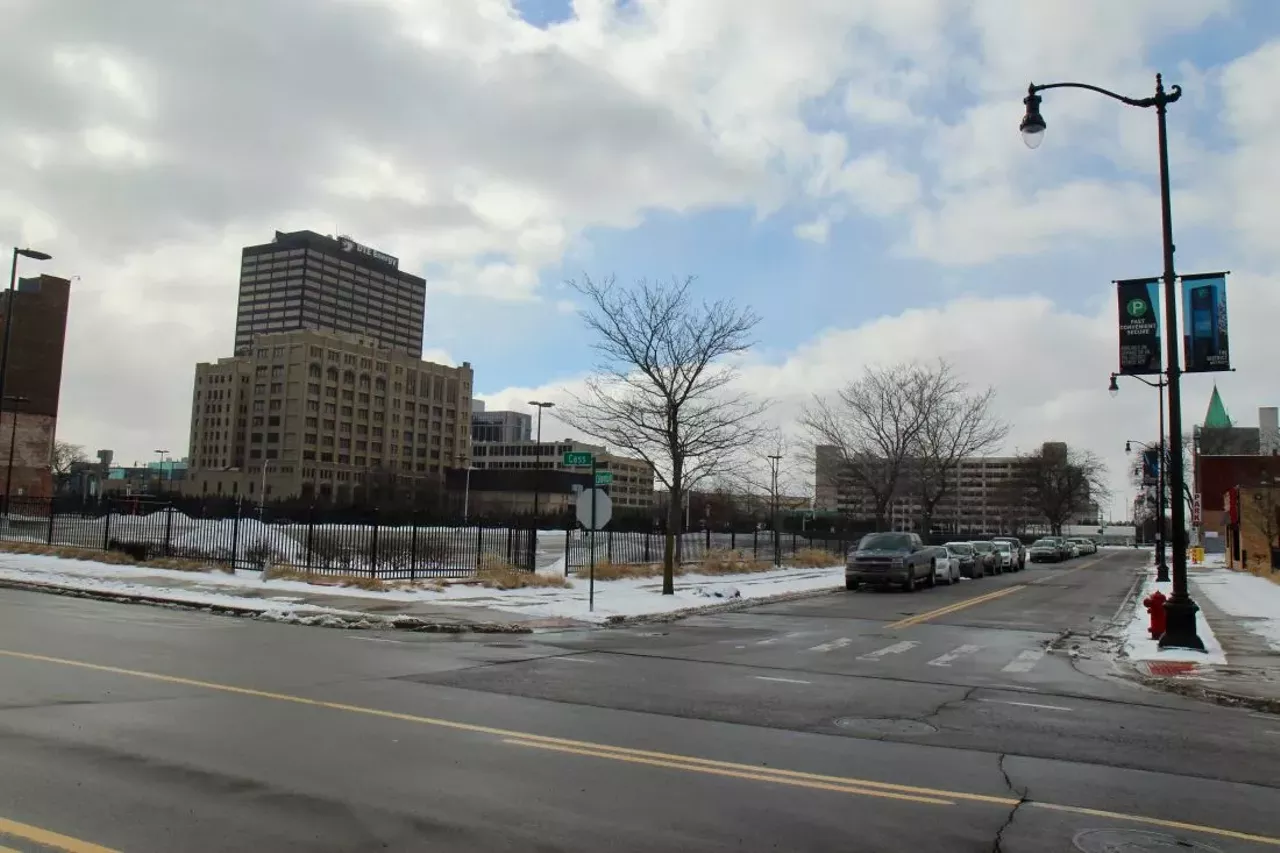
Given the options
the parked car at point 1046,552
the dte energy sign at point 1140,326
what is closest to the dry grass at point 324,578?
the dte energy sign at point 1140,326

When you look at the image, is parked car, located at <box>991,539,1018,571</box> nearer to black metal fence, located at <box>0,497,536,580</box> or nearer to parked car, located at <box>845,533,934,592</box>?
parked car, located at <box>845,533,934,592</box>

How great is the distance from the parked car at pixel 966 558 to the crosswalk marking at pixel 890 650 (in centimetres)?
2396

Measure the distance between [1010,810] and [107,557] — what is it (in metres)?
26.1

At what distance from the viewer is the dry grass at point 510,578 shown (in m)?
23.0

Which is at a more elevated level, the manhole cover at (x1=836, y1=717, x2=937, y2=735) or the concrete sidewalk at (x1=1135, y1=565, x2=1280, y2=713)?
the manhole cover at (x1=836, y1=717, x2=937, y2=735)

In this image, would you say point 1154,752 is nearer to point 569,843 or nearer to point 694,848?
point 694,848

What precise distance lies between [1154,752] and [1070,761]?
3.25 ft

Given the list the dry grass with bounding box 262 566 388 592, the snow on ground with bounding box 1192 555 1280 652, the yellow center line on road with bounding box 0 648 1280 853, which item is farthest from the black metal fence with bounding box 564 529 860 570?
the yellow center line on road with bounding box 0 648 1280 853

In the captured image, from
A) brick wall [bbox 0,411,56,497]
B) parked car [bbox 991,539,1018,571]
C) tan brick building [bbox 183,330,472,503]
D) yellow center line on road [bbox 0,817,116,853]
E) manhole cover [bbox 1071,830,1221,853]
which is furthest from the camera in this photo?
tan brick building [bbox 183,330,472,503]

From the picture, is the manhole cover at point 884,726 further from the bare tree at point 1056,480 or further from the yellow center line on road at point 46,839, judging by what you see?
the bare tree at point 1056,480

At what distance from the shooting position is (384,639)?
1404 cm

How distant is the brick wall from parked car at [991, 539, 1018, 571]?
68.8m

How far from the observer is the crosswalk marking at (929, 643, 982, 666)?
12.9 m

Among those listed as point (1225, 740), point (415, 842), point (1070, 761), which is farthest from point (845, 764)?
point (1225, 740)
